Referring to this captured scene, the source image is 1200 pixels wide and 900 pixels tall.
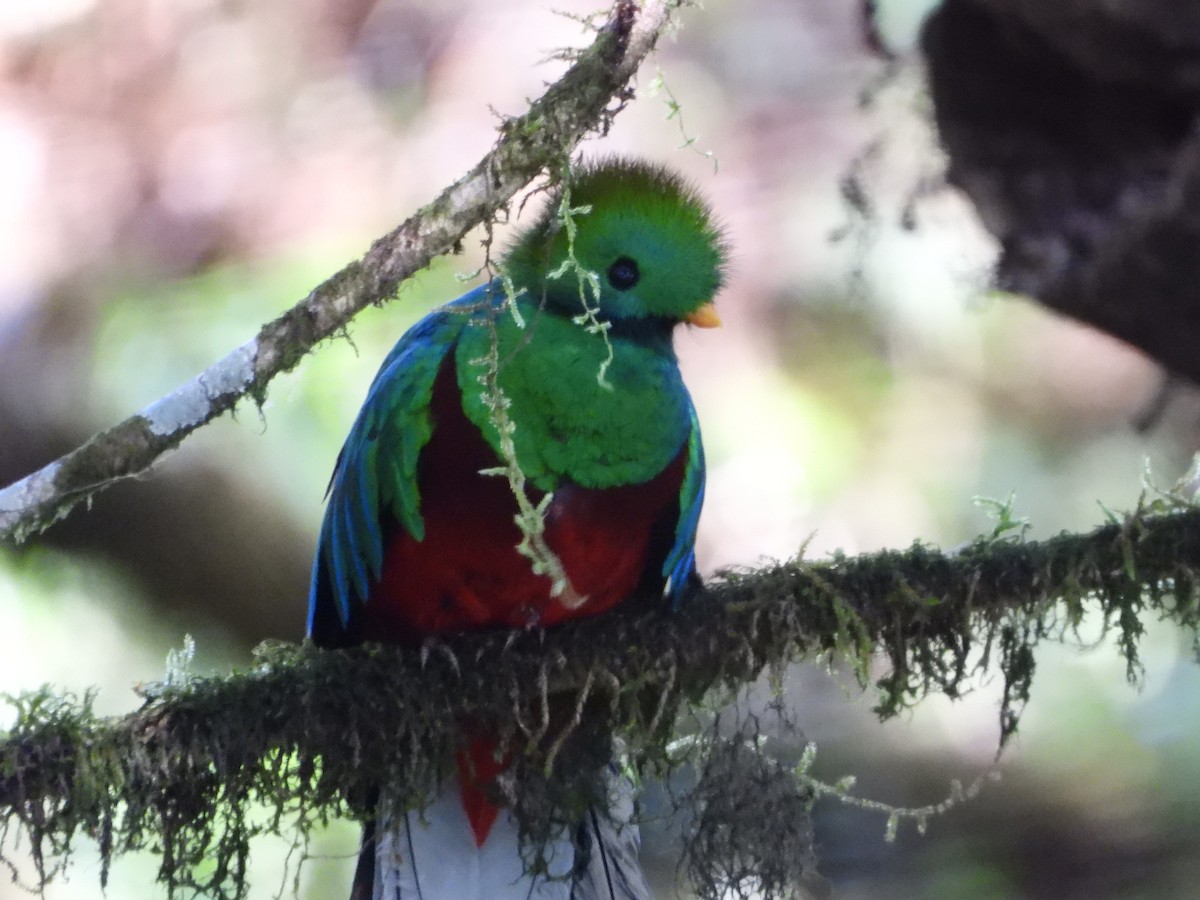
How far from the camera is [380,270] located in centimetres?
143

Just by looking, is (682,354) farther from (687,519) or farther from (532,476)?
(532,476)

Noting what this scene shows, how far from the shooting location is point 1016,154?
3.62m

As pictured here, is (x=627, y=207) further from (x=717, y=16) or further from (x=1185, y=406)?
(x=1185, y=406)

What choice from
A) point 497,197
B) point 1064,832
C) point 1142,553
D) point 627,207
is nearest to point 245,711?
point 497,197

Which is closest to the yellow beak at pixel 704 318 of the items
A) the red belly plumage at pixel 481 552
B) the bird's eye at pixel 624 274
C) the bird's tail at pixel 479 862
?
the bird's eye at pixel 624 274

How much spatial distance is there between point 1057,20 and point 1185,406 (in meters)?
1.22

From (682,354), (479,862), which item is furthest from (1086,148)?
(479,862)

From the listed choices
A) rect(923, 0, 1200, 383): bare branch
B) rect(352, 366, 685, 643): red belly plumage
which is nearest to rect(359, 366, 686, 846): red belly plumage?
rect(352, 366, 685, 643): red belly plumage

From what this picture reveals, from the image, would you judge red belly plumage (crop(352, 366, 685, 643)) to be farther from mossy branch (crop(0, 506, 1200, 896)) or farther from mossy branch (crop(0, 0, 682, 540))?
mossy branch (crop(0, 0, 682, 540))

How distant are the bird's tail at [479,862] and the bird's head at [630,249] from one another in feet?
2.78

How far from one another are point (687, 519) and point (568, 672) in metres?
0.38

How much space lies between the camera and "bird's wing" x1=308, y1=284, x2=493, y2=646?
6.16 ft

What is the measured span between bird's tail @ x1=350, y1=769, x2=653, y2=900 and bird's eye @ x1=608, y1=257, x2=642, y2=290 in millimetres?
877

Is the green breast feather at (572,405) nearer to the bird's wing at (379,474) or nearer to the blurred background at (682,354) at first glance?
the bird's wing at (379,474)
